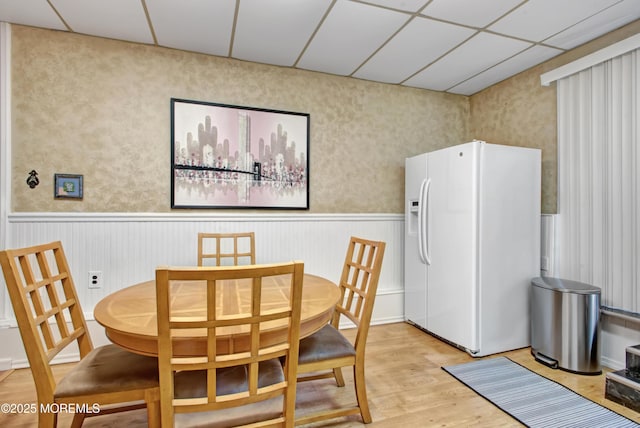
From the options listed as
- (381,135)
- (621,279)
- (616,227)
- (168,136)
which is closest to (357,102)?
(381,135)

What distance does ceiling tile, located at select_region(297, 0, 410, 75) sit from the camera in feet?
7.34

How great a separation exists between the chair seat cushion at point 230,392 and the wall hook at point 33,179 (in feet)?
7.02

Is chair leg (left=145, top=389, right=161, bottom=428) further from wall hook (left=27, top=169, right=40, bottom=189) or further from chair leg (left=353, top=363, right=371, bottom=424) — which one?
wall hook (left=27, top=169, right=40, bottom=189)

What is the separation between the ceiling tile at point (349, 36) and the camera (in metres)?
2.24

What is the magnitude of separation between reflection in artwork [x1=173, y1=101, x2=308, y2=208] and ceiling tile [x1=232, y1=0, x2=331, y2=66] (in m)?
0.50

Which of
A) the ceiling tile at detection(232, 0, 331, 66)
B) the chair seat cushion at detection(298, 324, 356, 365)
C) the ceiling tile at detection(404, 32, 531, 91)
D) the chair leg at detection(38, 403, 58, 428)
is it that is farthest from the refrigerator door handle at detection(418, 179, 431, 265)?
the chair leg at detection(38, 403, 58, 428)

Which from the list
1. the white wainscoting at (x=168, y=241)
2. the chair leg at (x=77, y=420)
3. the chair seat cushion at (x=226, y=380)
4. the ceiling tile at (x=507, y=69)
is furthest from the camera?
the ceiling tile at (x=507, y=69)

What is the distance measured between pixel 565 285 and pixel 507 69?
2078 millimetres

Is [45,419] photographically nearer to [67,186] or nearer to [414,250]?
[67,186]

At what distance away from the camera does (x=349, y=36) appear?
253 cm

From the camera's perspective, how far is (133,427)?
174 cm

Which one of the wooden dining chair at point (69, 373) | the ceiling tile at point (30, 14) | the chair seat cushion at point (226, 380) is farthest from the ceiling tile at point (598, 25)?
the ceiling tile at point (30, 14)

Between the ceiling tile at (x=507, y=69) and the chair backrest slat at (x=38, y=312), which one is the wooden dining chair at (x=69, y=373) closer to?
the chair backrest slat at (x=38, y=312)

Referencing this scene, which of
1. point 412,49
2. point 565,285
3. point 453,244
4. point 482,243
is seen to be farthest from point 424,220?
point 412,49
